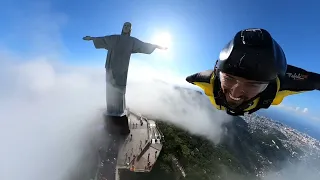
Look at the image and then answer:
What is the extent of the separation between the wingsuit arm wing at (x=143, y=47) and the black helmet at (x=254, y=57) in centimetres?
1375

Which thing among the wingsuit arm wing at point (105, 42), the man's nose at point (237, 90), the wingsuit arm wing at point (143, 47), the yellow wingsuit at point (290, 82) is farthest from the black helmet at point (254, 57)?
the wingsuit arm wing at point (105, 42)

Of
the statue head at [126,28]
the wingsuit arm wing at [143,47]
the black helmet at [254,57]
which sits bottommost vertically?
the black helmet at [254,57]

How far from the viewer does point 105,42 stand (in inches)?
657

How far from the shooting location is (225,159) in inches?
1624

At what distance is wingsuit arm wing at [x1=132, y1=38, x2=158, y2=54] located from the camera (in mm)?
16828

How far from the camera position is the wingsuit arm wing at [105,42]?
650 inches

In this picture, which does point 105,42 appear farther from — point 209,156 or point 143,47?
point 209,156

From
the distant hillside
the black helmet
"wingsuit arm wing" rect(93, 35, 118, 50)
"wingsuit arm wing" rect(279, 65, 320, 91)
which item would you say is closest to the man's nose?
the black helmet

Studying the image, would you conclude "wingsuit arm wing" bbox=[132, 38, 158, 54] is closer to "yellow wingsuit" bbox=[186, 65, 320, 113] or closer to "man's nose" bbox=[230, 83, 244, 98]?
"yellow wingsuit" bbox=[186, 65, 320, 113]

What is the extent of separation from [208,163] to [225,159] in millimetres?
8999

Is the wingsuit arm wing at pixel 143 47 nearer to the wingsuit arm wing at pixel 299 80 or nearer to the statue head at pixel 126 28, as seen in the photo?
the statue head at pixel 126 28

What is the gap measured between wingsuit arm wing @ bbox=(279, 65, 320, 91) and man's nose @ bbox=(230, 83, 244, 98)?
130cm

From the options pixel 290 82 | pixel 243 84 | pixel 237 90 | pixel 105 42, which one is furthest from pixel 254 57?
pixel 105 42

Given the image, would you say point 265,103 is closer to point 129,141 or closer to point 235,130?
point 129,141
